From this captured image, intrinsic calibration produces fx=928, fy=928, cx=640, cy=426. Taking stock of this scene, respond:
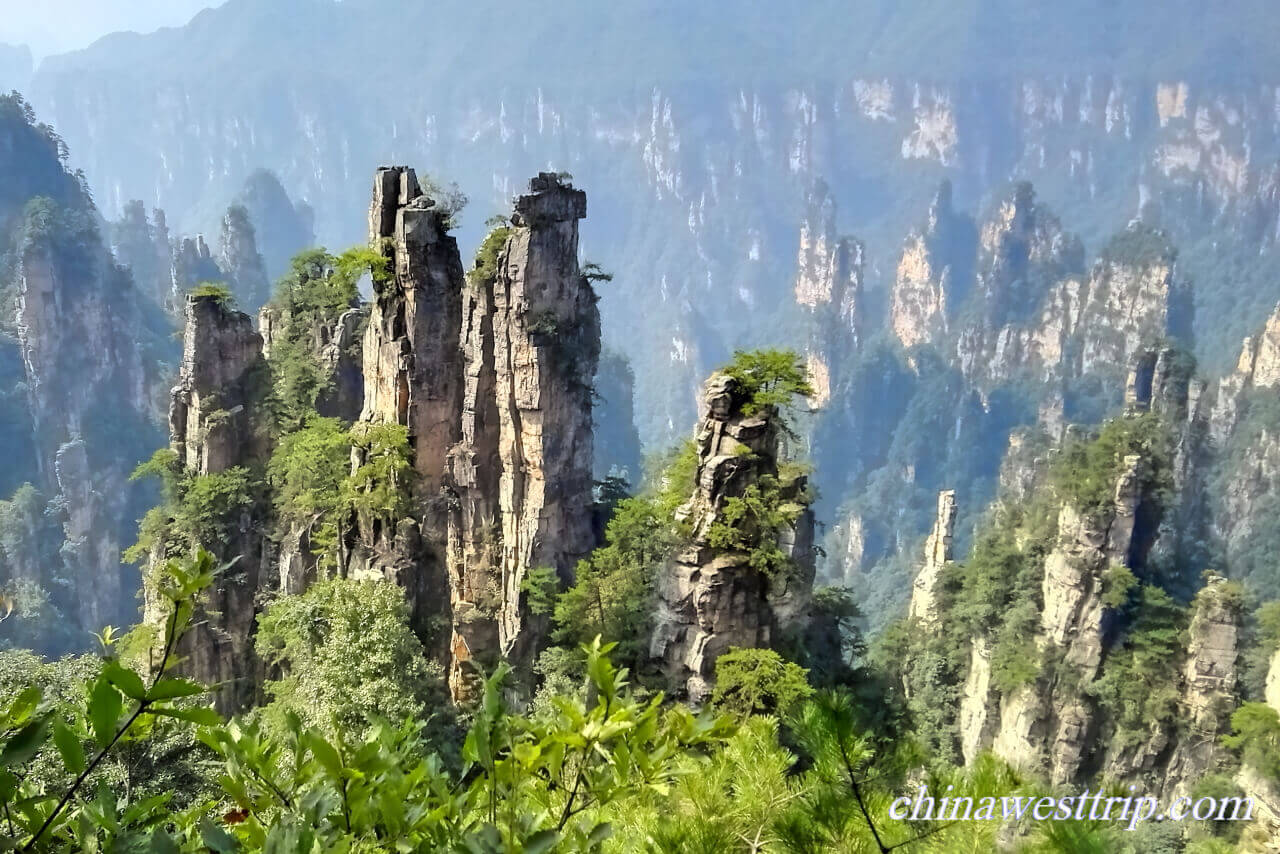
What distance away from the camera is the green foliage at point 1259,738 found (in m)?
17.2

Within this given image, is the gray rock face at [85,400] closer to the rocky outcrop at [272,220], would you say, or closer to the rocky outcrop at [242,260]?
the rocky outcrop at [242,260]

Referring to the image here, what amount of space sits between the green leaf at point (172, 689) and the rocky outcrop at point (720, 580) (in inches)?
443

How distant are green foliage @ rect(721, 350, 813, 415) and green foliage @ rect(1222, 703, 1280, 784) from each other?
11.9 metres

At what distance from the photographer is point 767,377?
13.6m

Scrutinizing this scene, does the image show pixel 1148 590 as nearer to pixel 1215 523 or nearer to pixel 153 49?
pixel 1215 523

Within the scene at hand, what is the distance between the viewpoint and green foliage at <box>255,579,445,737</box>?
43.6 ft

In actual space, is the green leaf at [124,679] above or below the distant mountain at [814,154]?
below

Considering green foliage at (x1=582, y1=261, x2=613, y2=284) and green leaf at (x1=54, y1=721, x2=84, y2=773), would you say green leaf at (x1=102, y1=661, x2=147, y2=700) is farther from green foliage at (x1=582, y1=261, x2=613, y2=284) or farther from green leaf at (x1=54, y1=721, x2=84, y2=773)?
green foliage at (x1=582, y1=261, x2=613, y2=284)

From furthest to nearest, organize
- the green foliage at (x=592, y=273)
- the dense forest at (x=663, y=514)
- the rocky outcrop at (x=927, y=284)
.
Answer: the rocky outcrop at (x=927, y=284)
the green foliage at (x=592, y=273)
the dense forest at (x=663, y=514)

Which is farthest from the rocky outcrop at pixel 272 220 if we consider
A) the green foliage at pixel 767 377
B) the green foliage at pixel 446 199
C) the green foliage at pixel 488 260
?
the green foliage at pixel 767 377

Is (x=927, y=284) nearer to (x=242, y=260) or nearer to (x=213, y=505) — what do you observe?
(x=242, y=260)

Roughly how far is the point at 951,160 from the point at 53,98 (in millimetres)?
129527

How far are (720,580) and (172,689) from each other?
11306 mm

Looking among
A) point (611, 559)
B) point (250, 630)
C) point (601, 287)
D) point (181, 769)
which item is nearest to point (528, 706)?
point (611, 559)
